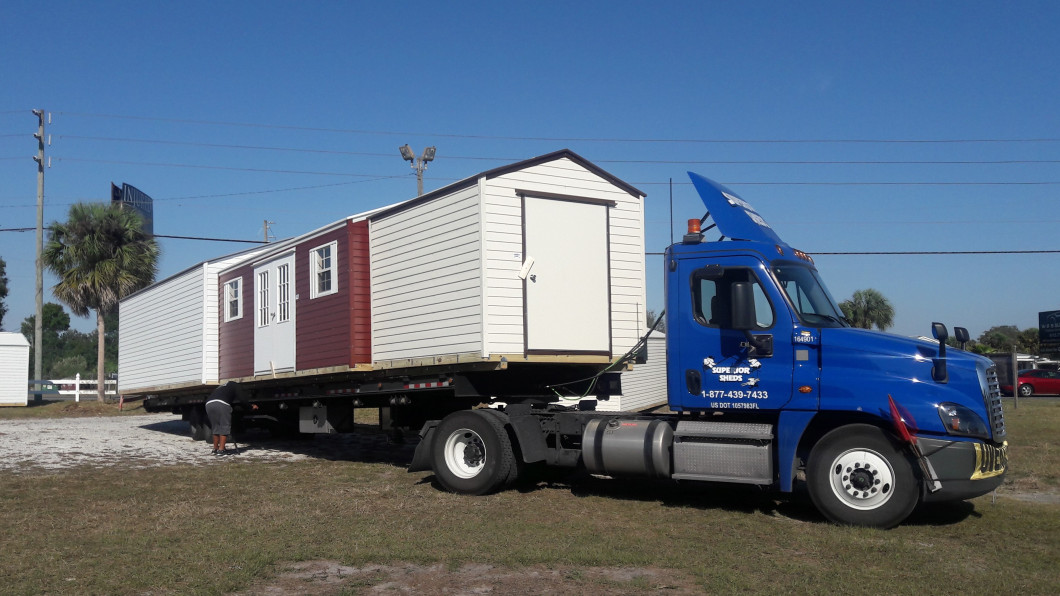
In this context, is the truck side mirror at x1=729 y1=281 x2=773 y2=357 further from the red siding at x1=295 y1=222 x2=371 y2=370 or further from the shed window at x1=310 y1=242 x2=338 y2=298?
the shed window at x1=310 y1=242 x2=338 y2=298

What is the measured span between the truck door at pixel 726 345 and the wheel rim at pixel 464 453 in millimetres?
2589

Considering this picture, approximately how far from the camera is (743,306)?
29.5 feet

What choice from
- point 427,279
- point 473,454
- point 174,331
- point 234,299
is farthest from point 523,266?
point 174,331

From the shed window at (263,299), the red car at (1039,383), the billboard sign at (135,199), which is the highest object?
the billboard sign at (135,199)

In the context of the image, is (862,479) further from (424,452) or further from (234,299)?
(234,299)

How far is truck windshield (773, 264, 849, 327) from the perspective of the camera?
9086mm

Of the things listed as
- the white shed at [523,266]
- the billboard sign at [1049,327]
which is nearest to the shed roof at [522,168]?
the white shed at [523,266]

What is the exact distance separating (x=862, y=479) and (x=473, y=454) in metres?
4.56

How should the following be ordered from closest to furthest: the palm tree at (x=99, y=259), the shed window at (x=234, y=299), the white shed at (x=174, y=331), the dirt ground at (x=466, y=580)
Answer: the dirt ground at (x=466, y=580) → the shed window at (x=234, y=299) → the white shed at (x=174, y=331) → the palm tree at (x=99, y=259)

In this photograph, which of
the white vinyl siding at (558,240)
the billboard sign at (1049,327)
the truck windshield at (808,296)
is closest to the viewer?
the truck windshield at (808,296)

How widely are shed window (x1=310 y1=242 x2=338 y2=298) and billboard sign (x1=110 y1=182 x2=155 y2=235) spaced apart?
104 ft

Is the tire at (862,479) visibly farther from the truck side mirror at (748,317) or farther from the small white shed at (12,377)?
the small white shed at (12,377)

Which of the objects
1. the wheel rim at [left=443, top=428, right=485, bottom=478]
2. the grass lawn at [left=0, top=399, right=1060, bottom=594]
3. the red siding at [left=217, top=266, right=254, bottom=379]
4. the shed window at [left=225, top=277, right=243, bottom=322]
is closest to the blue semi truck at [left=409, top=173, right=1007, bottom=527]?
the wheel rim at [left=443, top=428, right=485, bottom=478]

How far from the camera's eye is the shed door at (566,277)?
11242 millimetres
